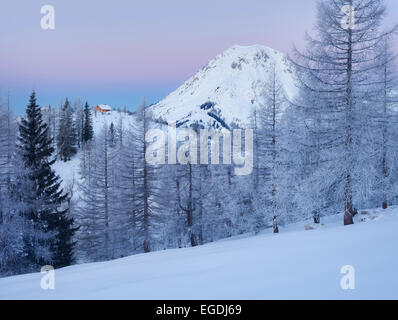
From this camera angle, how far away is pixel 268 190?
15508 millimetres

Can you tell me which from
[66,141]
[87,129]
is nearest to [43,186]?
[66,141]

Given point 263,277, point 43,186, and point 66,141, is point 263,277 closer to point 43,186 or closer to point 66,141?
point 43,186

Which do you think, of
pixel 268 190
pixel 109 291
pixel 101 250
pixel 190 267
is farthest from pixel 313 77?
pixel 101 250

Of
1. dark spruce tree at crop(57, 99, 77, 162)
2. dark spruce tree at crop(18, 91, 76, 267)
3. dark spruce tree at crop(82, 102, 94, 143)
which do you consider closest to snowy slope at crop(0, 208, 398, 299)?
dark spruce tree at crop(18, 91, 76, 267)

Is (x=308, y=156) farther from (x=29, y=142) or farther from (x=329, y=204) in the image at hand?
(x=29, y=142)

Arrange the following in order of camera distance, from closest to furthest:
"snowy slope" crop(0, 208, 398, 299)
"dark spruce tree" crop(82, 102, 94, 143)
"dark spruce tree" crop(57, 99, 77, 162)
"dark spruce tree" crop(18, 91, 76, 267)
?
"snowy slope" crop(0, 208, 398, 299) → "dark spruce tree" crop(18, 91, 76, 267) → "dark spruce tree" crop(57, 99, 77, 162) → "dark spruce tree" crop(82, 102, 94, 143)

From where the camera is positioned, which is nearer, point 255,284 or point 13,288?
point 255,284

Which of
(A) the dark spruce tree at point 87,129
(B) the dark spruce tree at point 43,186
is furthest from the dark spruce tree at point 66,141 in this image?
(B) the dark spruce tree at point 43,186

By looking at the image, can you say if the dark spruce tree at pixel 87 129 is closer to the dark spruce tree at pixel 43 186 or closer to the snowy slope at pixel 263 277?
the dark spruce tree at pixel 43 186

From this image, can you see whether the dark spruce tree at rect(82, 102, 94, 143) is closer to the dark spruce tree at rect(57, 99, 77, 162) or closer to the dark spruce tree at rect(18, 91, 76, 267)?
the dark spruce tree at rect(57, 99, 77, 162)

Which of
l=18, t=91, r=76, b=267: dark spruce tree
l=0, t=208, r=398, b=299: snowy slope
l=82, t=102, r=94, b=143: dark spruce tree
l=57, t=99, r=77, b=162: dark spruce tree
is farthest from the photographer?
l=82, t=102, r=94, b=143: dark spruce tree

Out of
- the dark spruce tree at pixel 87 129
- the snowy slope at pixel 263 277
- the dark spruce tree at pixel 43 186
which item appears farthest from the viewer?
the dark spruce tree at pixel 87 129

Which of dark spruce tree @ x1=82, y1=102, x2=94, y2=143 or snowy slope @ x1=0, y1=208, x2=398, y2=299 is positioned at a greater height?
dark spruce tree @ x1=82, y1=102, x2=94, y2=143

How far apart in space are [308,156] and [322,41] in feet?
17.8
